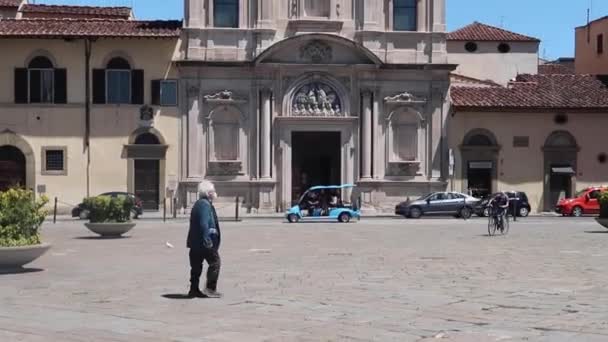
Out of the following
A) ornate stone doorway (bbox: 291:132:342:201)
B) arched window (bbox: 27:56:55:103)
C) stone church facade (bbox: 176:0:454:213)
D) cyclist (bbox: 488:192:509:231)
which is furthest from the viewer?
ornate stone doorway (bbox: 291:132:342:201)

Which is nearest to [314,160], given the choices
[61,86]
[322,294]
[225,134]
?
[225,134]

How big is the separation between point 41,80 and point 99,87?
9.05 ft

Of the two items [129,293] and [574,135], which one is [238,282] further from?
[574,135]

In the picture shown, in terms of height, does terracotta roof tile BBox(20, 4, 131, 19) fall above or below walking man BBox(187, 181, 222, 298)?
above

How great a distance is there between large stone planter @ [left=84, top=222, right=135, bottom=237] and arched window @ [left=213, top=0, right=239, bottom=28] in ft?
71.8

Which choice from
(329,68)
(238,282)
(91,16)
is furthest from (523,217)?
(238,282)

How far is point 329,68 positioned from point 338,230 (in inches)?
650

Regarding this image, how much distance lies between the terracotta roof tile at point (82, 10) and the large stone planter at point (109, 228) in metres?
29.4

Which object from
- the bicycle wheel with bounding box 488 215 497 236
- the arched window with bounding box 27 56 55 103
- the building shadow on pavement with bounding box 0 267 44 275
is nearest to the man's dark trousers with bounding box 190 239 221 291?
the building shadow on pavement with bounding box 0 267 44 275

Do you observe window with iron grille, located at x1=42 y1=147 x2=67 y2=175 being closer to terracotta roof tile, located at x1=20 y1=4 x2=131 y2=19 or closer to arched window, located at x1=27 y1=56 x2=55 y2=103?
arched window, located at x1=27 y1=56 x2=55 y2=103

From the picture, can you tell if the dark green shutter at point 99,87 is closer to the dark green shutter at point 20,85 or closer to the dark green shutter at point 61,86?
the dark green shutter at point 61,86

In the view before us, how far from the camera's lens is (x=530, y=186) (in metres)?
52.1

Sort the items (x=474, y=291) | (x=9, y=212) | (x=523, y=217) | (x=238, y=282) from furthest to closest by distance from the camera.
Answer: (x=523, y=217) < (x=9, y=212) < (x=238, y=282) < (x=474, y=291)

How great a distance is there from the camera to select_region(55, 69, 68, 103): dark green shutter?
4881 centimetres
